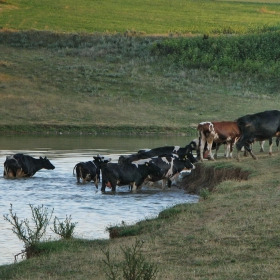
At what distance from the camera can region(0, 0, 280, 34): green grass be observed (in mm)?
81375

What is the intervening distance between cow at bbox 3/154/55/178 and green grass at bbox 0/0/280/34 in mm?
53693

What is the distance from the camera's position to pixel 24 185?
2280 cm

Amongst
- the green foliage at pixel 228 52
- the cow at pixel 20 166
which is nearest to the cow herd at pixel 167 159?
the cow at pixel 20 166

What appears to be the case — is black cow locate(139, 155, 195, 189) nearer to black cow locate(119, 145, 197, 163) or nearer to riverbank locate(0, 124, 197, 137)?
black cow locate(119, 145, 197, 163)

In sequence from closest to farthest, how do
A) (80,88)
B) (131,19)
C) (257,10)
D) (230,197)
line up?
(230,197) < (80,88) < (131,19) < (257,10)

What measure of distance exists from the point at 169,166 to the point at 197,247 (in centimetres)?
1065

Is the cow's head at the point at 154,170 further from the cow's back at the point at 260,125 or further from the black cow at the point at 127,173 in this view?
the cow's back at the point at 260,125

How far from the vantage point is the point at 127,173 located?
20922mm

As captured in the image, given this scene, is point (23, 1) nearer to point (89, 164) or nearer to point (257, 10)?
point (257, 10)

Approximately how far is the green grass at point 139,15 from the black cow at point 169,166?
5767cm

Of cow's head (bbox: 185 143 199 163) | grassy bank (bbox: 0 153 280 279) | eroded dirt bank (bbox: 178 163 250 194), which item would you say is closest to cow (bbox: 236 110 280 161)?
eroded dirt bank (bbox: 178 163 250 194)

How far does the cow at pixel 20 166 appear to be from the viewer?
24.5m

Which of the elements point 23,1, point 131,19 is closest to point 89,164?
point 131,19

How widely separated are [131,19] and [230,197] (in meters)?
72.8
